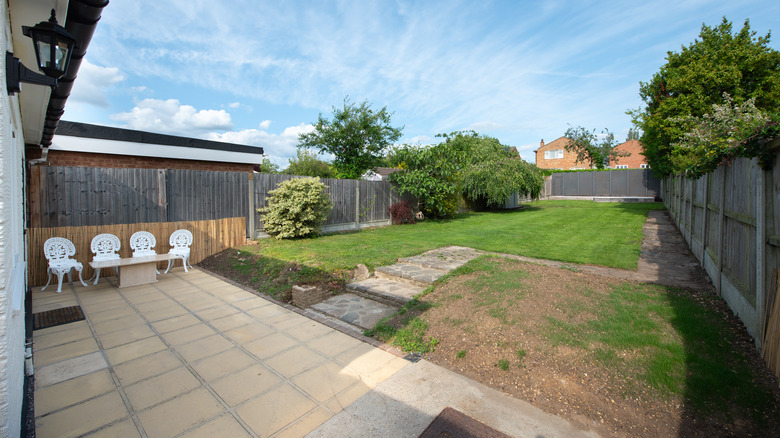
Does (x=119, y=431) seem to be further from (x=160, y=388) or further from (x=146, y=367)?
(x=146, y=367)

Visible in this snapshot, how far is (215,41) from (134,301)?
7.41 m

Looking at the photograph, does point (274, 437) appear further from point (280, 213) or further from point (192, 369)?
point (280, 213)

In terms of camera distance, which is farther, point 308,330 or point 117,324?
point 117,324

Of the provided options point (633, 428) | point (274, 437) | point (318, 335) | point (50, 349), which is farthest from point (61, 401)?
point (633, 428)

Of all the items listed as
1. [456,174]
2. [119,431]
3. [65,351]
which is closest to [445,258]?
[119,431]

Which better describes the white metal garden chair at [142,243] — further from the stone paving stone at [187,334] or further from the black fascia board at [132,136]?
the black fascia board at [132,136]

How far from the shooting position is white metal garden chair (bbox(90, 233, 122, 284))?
6.36m

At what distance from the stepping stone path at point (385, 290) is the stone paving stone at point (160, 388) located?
184 centimetres

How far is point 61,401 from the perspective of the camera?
8.89 feet

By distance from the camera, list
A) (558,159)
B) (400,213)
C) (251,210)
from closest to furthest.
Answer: (251,210) → (400,213) → (558,159)

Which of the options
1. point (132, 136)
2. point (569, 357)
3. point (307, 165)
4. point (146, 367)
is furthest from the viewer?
point (307, 165)

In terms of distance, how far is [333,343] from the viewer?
3.77m

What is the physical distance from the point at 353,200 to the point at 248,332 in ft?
27.1

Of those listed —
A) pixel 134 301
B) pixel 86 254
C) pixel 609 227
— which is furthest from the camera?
pixel 609 227
